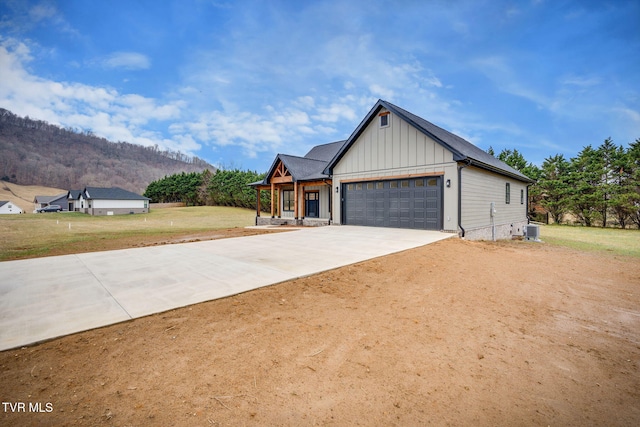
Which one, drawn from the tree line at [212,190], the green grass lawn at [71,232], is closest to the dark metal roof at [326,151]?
the green grass lawn at [71,232]

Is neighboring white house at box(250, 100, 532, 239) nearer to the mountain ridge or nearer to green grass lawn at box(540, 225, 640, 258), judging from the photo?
green grass lawn at box(540, 225, 640, 258)

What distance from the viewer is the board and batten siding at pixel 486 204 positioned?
39.8 feet

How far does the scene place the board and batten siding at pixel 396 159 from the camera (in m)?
11.8

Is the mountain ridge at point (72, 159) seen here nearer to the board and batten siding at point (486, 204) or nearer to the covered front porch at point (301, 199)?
the covered front porch at point (301, 199)

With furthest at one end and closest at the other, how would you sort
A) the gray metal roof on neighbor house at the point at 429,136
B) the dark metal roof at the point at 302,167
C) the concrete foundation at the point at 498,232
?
the dark metal roof at the point at 302,167 < the concrete foundation at the point at 498,232 < the gray metal roof on neighbor house at the point at 429,136

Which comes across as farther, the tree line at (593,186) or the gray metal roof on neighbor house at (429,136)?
the tree line at (593,186)

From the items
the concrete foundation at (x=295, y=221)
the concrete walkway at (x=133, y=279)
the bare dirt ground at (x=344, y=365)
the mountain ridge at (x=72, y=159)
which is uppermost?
the mountain ridge at (x=72, y=159)

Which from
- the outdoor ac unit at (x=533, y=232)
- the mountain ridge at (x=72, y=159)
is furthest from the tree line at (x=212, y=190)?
the mountain ridge at (x=72, y=159)

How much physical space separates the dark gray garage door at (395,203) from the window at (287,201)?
6039 millimetres

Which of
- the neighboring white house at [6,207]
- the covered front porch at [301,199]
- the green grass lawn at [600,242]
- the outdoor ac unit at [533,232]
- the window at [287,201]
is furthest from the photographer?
the neighboring white house at [6,207]

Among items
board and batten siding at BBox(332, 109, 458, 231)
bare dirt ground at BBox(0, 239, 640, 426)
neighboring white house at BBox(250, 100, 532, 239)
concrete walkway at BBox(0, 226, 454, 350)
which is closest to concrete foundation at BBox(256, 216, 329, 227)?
neighboring white house at BBox(250, 100, 532, 239)

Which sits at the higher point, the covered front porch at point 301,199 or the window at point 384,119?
the window at point 384,119

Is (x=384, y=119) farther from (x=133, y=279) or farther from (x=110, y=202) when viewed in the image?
(x=110, y=202)

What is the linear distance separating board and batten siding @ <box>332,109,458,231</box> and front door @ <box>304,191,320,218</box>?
2.99m
